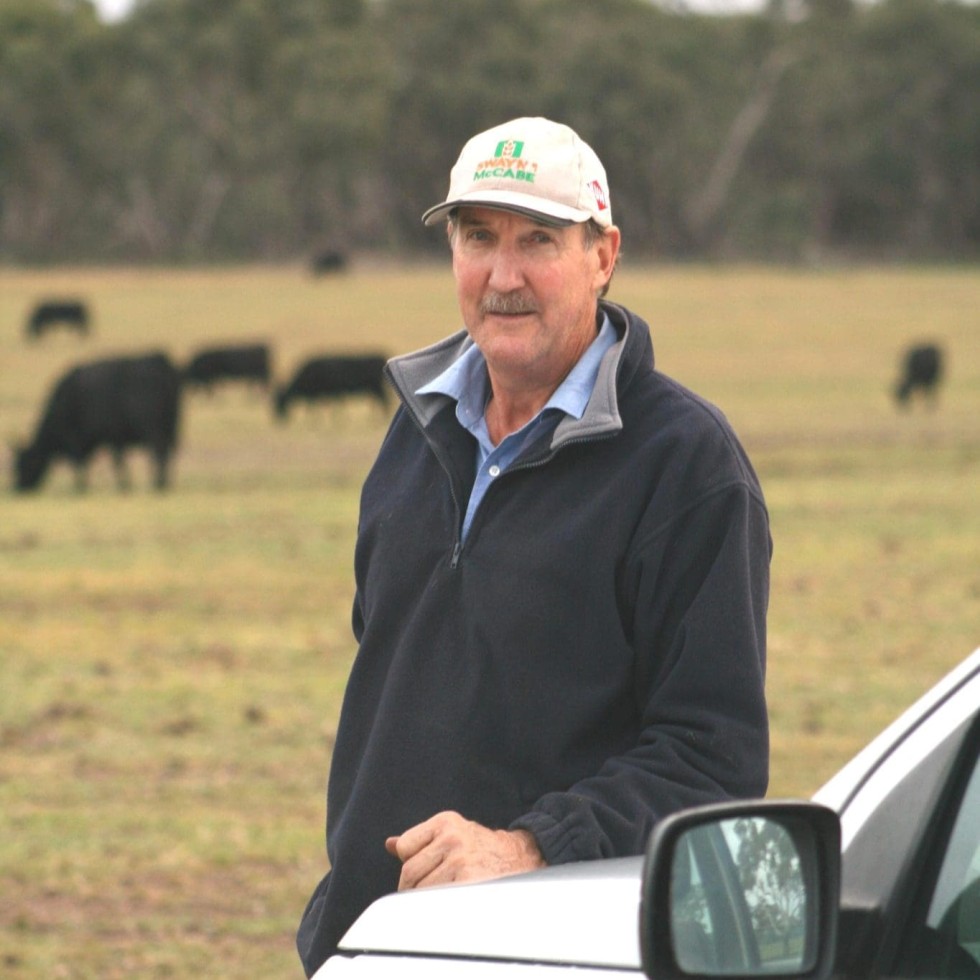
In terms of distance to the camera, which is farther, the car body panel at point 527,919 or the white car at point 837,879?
the car body panel at point 527,919

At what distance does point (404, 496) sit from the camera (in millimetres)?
3094

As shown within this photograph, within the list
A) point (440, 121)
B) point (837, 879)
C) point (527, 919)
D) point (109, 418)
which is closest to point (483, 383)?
point (527, 919)

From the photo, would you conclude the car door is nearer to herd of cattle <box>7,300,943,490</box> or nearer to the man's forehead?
the man's forehead

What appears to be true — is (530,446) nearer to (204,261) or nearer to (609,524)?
Result: (609,524)

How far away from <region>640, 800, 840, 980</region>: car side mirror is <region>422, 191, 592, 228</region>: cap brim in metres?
1.10

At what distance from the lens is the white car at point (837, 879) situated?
192 centimetres

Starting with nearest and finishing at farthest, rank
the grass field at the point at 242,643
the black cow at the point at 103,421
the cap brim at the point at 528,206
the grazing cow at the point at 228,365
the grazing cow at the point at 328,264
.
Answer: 1. the cap brim at the point at 528,206
2. the grass field at the point at 242,643
3. the black cow at the point at 103,421
4. the grazing cow at the point at 228,365
5. the grazing cow at the point at 328,264

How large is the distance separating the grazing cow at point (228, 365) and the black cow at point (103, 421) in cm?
1235

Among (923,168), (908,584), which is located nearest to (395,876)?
(908,584)

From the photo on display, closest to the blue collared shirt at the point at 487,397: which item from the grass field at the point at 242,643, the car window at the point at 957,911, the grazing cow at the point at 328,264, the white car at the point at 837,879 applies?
the white car at the point at 837,879

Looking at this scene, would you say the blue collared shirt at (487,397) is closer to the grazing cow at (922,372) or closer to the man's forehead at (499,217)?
the man's forehead at (499,217)

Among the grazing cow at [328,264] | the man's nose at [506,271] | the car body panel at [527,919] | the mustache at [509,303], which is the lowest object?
the grazing cow at [328,264]

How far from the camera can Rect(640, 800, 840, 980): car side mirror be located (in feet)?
6.26

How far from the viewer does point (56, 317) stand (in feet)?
165
